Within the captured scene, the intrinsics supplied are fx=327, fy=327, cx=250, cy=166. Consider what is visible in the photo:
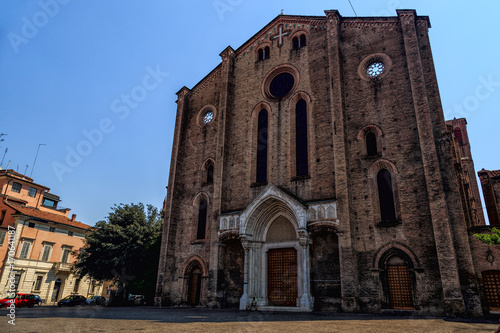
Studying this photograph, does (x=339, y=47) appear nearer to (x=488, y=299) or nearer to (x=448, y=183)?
(x=448, y=183)

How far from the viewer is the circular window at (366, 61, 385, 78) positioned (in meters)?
17.8

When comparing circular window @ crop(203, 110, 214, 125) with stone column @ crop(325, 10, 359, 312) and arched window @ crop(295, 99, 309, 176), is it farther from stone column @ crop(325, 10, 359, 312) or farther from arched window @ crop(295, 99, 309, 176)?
stone column @ crop(325, 10, 359, 312)

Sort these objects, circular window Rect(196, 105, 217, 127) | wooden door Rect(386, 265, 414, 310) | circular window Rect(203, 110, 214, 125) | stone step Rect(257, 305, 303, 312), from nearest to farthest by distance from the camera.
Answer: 1. wooden door Rect(386, 265, 414, 310)
2. stone step Rect(257, 305, 303, 312)
3. circular window Rect(196, 105, 217, 127)
4. circular window Rect(203, 110, 214, 125)

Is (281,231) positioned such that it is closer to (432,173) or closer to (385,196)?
(385,196)

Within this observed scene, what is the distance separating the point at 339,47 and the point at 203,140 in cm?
1068

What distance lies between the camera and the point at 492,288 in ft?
43.0

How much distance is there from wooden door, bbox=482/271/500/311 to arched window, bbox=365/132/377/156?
6.90m

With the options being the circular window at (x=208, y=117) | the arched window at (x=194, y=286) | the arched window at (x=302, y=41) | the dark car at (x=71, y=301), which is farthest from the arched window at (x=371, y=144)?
the dark car at (x=71, y=301)

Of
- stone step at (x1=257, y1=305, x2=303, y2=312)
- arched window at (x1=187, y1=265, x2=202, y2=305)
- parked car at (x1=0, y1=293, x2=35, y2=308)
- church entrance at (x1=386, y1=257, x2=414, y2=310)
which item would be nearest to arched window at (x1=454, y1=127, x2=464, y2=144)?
church entrance at (x1=386, y1=257, x2=414, y2=310)

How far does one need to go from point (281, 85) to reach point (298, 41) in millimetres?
3081

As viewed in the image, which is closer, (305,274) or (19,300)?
(305,274)

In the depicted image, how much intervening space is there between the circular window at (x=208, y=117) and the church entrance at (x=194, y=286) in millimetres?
10062

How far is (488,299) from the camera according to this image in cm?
1313

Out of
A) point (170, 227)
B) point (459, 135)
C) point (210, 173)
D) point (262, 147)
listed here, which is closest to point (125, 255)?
point (170, 227)
